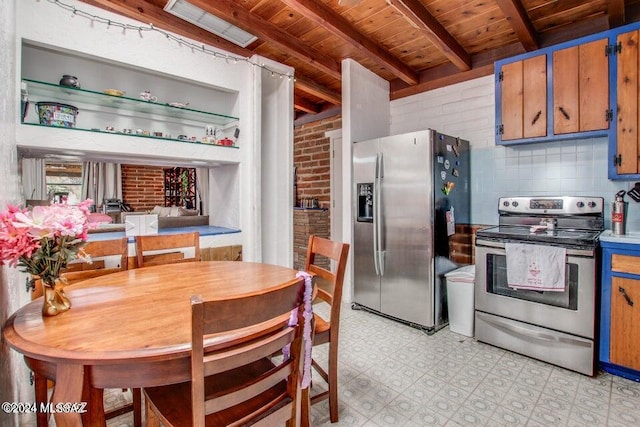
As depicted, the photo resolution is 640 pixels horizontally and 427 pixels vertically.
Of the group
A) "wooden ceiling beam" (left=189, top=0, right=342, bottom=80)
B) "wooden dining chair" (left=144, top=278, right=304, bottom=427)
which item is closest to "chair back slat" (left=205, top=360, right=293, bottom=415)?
"wooden dining chair" (left=144, top=278, right=304, bottom=427)

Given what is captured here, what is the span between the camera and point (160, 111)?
2742 mm

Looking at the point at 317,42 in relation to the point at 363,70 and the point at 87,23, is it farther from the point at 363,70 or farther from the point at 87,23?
the point at 87,23

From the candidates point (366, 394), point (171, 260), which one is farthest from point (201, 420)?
point (171, 260)

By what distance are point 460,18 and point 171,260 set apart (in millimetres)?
3098

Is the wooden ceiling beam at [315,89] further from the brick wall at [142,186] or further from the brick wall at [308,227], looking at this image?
the brick wall at [142,186]

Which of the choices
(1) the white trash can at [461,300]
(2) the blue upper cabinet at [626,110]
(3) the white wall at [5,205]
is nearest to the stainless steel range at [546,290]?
(1) the white trash can at [461,300]

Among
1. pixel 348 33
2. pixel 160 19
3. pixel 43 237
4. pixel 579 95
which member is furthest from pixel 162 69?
pixel 579 95

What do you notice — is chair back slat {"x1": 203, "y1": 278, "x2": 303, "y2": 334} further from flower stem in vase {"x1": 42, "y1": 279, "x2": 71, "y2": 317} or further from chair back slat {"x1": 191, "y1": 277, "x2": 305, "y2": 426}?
flower stem in vase {"x1": 42, "y1": 279, "x2": 71, "y2": 317}

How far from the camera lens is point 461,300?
9.09 ft

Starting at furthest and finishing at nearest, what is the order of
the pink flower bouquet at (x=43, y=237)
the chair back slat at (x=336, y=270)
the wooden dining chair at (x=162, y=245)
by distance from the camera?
the wooden dining chair at (x=162, y=245)
the chair back slat at (x=336, y=270)
the pink flower bouquet at (x=43, y=237)

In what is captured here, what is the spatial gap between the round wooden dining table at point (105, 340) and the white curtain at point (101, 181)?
5.39 ft

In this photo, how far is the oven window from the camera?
7.07 ft

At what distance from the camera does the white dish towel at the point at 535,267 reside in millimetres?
2162

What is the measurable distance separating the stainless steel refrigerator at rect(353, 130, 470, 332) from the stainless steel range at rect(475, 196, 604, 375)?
389mm
